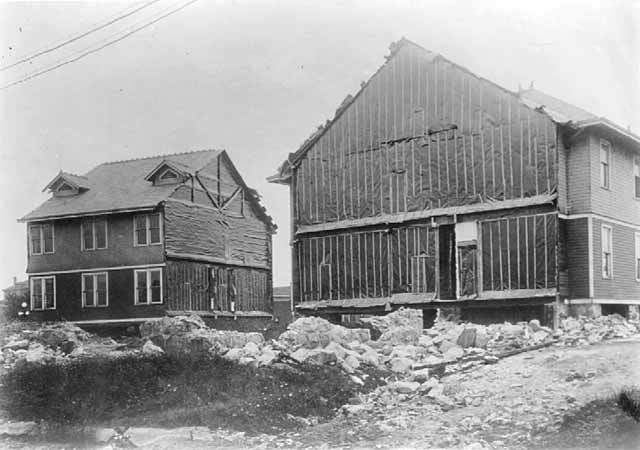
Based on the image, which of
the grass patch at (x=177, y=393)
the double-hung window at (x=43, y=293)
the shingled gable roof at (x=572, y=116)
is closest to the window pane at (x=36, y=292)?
the double-hung window at (x=43, y=293)

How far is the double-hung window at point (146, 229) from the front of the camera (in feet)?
96.5

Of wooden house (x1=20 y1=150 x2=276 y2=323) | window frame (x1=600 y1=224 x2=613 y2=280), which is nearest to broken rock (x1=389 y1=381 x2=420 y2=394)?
window frame (x1=600 y1=224 x2=613 y2=280)

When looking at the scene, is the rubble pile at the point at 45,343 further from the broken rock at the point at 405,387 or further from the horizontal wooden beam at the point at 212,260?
the broken rock at the point at 405,387

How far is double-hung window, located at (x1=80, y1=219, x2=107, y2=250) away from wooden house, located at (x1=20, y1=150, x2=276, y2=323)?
0.04 metres

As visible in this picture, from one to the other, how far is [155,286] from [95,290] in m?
2.21

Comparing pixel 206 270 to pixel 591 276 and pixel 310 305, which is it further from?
pixel 591 276

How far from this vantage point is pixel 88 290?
94.8 ft

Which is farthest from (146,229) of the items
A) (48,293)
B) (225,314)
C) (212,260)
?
(225,314)

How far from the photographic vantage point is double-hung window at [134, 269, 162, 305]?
2983cm

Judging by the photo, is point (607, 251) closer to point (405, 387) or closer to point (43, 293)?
point (405, 387)

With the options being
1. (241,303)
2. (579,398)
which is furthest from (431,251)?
(241,303)

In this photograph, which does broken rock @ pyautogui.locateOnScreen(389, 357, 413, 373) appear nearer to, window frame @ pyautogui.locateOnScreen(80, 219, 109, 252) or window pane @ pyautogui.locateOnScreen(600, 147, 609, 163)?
window pane @ pyautogui.locateOnScreen(600, 147, 609, 163)

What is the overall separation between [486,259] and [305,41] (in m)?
8.79

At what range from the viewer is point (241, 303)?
3353 centimetres
